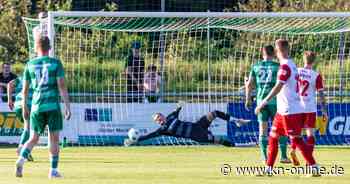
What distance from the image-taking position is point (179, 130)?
2309cm

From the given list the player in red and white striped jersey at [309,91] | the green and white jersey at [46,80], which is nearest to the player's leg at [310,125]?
the player in red and white striped jersey at [309,91]

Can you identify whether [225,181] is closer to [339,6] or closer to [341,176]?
[341,176]

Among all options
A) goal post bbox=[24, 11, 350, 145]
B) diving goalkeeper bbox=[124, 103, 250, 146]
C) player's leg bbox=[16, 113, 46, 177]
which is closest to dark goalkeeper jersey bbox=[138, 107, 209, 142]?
diving goalkeeper bbox=[124, 103, 250, 146]

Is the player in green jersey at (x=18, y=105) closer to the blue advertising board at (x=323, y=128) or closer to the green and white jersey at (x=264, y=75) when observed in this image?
the green and white jersey at (x=264, y=75)

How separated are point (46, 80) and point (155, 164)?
12.4 ft

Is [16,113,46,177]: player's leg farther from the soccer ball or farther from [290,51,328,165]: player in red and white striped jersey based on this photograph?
the soccer ball

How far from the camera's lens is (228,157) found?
64.8 feet

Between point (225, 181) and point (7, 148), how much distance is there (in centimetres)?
948

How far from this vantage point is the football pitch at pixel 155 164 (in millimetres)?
14750

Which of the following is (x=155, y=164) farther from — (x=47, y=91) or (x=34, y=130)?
(x=47, y=91)

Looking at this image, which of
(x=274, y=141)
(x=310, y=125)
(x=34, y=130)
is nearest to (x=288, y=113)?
(x=274, y=141)

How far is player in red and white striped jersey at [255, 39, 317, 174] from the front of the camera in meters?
14.9

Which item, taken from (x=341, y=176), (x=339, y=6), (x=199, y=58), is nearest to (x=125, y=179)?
(x=341, y=176)

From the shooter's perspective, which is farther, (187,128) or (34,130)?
(187,128)
